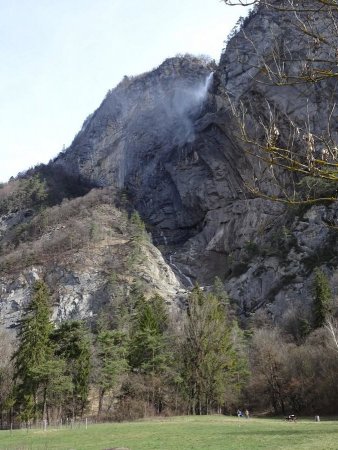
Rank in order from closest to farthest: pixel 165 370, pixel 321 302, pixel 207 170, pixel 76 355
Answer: pixel 165 370
pixel 76 355
pixel 321 302
pixel 207 170

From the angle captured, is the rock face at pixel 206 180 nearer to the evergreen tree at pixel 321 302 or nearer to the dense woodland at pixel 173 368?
the evergreen tree at pixel 321 302

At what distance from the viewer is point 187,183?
332 feet

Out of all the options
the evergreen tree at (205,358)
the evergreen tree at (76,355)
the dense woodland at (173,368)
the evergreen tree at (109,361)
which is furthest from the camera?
the evergreen tree at (76,355)

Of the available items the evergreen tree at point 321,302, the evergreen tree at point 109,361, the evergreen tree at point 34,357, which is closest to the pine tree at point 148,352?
the evergreen tree at point 109,361

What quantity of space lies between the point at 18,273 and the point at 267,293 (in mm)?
48079

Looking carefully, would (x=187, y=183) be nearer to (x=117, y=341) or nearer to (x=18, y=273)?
(x=18, y=273)

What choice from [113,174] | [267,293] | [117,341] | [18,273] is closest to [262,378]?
[117,341]

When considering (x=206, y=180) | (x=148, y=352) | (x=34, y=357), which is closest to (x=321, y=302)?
(x=148, y=352)

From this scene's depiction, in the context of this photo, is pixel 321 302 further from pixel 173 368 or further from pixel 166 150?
pixel 166 150

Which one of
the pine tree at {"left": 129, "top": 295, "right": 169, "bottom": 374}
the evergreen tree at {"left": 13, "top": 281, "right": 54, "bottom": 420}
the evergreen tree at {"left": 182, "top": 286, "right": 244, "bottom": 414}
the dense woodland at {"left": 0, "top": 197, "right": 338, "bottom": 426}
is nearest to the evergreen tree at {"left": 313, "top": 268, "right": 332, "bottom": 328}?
the dense woodland at {"left": 0, "top": 197, "right": 338, "bottom": 426}

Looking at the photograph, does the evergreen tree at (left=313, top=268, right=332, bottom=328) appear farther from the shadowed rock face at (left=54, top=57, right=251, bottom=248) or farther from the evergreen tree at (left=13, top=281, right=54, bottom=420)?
the shadowed rock face at (left=54, top=57, right=251, bottom=248)

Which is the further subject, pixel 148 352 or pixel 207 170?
pixel 207 170

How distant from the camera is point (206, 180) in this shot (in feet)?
323

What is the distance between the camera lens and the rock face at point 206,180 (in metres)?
73.2
